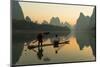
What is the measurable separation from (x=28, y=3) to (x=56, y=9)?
0.36m

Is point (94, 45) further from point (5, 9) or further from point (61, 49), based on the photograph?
point (5, 9)

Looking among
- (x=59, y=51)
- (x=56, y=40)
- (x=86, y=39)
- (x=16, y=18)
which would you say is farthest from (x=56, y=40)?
(x=16, y=18)

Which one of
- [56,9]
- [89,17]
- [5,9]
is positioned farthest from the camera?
[89,17]

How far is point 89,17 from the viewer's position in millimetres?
2658

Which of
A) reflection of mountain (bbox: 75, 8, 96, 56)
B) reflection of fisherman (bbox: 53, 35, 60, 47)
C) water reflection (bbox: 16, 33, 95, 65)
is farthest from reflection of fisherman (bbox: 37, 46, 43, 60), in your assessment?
reflection of mountain (bbox: 75, 8, 96, 56)

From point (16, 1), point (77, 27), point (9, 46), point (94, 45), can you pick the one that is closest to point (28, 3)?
point (16, 1)

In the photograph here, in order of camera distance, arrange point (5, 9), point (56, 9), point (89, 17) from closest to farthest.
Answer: point (5, 9) < point (56, 9) < point (89, 17)

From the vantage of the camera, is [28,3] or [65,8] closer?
[28,3]

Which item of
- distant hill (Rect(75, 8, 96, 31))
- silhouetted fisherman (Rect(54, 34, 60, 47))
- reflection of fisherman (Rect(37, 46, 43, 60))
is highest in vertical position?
distant hill (Rect(75, 8, 96, 31))

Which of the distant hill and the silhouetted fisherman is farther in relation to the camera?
the distant hill

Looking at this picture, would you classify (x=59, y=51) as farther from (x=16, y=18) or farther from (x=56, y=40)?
(x=16, y=18)

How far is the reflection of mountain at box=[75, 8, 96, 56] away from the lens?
2.61m

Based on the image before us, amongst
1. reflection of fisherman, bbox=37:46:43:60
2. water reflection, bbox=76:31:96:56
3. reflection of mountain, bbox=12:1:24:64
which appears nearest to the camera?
reflection of mountain, bbox=12:1:24:64

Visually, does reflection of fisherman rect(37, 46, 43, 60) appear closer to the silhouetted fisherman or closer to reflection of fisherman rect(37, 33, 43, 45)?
reflection of fisherman rect(37, 33, 43, 45)
